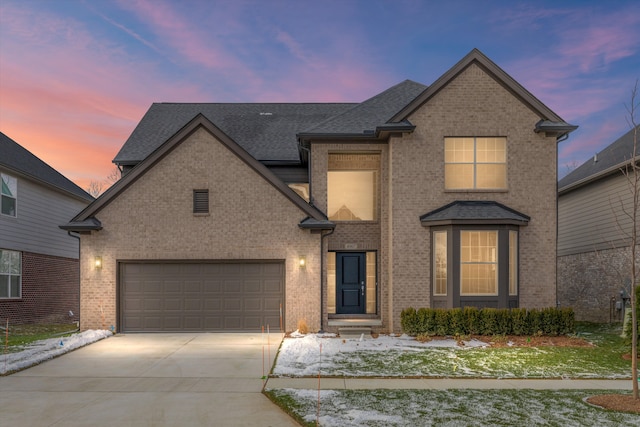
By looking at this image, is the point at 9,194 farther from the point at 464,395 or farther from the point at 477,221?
the point at 464,395

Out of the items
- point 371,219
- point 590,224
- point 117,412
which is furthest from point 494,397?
point 590,224

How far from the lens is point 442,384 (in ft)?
32.7

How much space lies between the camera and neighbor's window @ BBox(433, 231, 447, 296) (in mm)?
16875

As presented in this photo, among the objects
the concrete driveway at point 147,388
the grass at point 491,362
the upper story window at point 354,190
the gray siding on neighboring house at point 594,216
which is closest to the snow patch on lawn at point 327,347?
the grass at point 491,362

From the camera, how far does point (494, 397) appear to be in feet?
29.3

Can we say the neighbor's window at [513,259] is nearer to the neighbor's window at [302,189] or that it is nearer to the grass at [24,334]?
the neighbor's window at [302,189]

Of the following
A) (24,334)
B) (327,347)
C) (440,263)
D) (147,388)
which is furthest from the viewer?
(24,334)

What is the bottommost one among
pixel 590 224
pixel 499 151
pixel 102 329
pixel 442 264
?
pixel 102 329

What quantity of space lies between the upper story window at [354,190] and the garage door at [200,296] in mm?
3365

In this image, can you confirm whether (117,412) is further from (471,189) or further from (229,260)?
(471,189)

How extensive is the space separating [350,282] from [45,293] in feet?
48.8

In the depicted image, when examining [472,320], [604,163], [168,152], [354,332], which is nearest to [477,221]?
[472,320]

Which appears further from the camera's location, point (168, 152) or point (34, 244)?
point (34, 244)

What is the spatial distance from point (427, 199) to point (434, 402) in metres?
9.63
